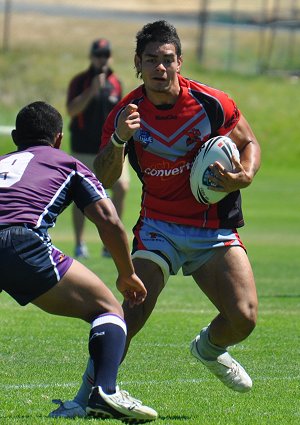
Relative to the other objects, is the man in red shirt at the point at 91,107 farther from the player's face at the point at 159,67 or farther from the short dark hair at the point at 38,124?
the short dark hair at the point at 38,124

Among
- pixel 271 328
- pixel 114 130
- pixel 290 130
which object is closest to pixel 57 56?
pixel 290 130

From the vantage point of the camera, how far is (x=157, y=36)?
7.20 meters

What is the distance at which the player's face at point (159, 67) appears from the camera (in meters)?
7.15

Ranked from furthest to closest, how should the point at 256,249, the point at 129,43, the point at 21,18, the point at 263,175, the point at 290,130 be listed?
the point at 21,18 < the point at 129,43 < the point at 290,130 < the point at 263,175 < the point at 256,249

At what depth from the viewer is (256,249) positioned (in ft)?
57.9

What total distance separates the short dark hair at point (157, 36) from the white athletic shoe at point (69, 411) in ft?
7.31

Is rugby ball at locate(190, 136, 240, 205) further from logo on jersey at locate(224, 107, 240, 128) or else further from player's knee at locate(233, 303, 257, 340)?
player's knee at locate(233, 303, 257, 340)

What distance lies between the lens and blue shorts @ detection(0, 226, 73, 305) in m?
5.98

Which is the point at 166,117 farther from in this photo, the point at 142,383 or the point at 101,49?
the point at 101,49

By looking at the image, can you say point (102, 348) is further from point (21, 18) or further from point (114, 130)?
point (21, 18)

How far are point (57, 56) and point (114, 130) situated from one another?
3125 cm

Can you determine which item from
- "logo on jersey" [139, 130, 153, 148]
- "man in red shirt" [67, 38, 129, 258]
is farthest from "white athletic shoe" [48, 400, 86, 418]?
"man in red shirt" [67, 38, 129, 258]

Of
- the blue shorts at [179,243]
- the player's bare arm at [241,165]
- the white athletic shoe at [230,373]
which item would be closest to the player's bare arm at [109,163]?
the blue shorts at [179,243]

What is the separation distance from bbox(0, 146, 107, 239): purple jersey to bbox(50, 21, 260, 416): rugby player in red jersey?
85 centimetres
